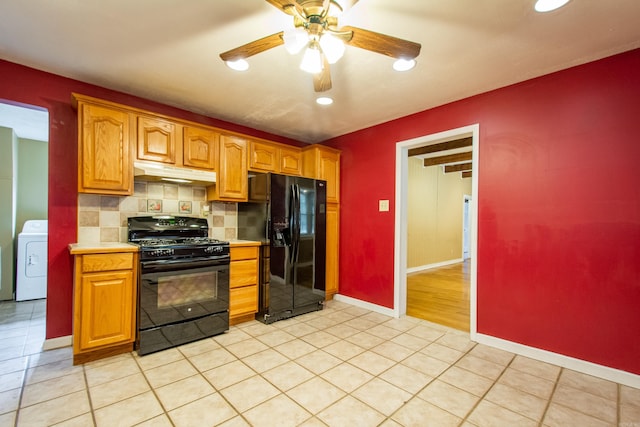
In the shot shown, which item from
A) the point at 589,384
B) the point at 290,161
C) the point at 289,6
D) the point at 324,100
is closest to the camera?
the point at 289,6

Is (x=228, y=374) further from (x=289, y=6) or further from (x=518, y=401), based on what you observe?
→ (x=289, y=6)

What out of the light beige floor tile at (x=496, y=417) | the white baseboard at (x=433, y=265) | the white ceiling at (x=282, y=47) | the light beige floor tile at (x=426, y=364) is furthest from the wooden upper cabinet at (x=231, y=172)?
the white baseboard at (x=433, y=265)

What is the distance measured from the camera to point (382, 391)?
6.26ft

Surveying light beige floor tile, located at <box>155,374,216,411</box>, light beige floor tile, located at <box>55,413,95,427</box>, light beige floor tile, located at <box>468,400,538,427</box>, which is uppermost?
light beige floor tile, located at <box>55,413,95,427</box>

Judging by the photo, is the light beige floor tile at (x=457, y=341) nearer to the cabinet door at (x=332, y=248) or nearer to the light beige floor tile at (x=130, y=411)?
the cabinet door at (x=332, y=248)

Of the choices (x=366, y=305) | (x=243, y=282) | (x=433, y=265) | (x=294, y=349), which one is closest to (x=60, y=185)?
(x=243, y=282)

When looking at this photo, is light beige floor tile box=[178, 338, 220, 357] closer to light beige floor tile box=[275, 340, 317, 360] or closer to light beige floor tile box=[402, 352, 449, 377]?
light beige floor tile box=[275, 340, 317, 360]

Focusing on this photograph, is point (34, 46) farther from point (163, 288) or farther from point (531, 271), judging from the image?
point (531, 271)

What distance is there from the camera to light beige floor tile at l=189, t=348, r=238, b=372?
2.20 meters

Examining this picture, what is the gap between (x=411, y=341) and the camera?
2.73m

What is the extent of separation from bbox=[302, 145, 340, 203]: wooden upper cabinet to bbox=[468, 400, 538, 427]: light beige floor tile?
2785 mm

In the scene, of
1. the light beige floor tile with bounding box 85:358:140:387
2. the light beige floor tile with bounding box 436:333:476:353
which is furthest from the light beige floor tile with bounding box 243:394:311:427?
the light beige floor tile with bounding box 436:333:476:353

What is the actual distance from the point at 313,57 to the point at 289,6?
1.02ft

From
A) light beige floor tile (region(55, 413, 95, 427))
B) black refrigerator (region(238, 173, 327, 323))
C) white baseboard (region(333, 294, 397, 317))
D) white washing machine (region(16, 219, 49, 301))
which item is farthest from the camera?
white washing machine (region(16, 219, 49, 301))
